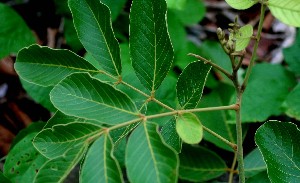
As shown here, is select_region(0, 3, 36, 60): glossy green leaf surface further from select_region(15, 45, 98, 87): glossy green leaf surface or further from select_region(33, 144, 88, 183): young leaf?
select_region(33, 144, 88, 183): young leaf

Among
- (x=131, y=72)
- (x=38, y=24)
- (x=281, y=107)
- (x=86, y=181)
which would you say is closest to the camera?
(x=86, y=181)

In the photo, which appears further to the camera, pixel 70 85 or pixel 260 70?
pixel 260 70

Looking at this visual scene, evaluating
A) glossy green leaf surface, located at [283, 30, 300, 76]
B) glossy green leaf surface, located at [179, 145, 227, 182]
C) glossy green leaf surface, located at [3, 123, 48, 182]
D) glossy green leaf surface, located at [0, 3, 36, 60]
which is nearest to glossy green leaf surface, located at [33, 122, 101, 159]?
glossy green leaf surface, located at [3, 123, 48, 182]

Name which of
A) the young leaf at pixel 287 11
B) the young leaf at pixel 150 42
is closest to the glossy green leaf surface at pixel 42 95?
the young leaf at pixel 150 42

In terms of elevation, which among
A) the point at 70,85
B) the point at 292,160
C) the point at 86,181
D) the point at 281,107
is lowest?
the point at 281,107

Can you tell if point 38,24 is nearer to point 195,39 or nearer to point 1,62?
point 1,62

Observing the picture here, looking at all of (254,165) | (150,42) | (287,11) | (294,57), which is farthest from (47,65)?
(294,57)

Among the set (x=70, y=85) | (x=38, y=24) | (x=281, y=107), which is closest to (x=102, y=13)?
(x=70, y=85)
